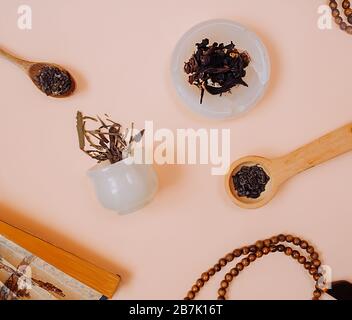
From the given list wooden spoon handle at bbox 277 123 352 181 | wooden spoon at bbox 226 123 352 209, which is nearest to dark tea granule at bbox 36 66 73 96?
wooden spoon at bbox 226 123 352 209

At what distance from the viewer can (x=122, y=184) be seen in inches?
44.7

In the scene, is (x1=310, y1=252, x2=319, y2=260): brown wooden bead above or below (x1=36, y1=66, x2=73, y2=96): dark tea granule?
below

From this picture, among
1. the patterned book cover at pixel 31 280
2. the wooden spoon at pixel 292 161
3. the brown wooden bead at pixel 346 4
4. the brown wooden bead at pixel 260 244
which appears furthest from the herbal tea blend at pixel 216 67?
the patterned book cover at pixel 31 280

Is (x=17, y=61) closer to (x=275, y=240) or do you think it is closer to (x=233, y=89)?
(x=233, y=89)

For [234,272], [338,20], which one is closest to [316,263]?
[234,272]

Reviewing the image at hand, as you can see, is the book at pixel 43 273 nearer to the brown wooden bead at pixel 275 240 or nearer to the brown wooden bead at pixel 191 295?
the brown wooden bead at pixel 191 295

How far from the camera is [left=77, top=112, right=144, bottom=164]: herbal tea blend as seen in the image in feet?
3.92

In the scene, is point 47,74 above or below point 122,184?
above

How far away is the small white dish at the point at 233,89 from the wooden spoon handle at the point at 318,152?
7.6 inches

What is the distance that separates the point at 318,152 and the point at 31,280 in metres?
0.91

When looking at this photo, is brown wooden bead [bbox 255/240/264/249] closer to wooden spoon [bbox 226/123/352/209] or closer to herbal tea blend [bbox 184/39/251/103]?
wooden spoon [bbox 226/123/352/209]

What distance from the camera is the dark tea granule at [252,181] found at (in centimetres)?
123

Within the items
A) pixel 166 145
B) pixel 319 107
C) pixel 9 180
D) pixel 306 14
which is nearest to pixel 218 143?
pixel 166 145

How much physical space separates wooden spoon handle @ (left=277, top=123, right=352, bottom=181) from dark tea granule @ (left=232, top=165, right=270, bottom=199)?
6 cm
